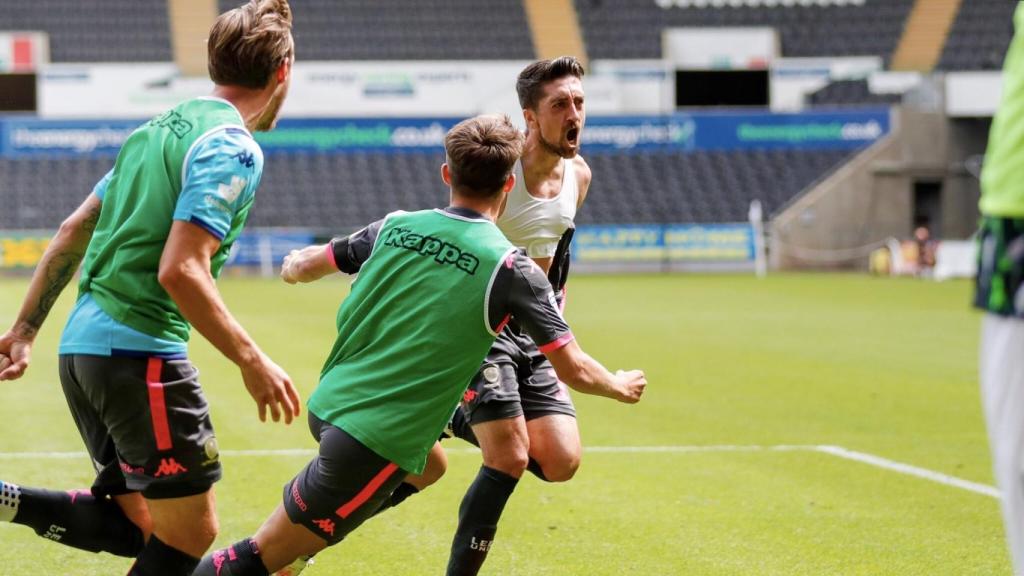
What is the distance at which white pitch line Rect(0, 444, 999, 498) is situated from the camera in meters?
8.29

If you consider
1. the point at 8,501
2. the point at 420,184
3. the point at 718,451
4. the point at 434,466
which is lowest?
the point at 420,184

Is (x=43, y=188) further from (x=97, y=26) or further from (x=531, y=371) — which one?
(x=531, y=371)

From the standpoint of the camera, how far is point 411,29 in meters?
42.5

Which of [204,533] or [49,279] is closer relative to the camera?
[204,533]

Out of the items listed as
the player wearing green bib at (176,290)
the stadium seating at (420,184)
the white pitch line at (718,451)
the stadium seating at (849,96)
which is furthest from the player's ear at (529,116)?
the stadium seating at (849,96)

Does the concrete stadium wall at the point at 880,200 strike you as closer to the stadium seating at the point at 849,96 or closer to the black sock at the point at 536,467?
the stadium seating at the point at 849,96

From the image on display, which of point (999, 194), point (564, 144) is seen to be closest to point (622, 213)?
point (564, 144)

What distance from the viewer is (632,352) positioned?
51.1ft

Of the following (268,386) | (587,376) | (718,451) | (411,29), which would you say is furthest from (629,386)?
(411,29)

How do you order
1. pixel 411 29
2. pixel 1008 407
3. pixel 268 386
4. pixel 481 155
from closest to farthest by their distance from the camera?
pixel 1008 407 → pixel 268 386 → pixel 481 155 → pixel 411 29

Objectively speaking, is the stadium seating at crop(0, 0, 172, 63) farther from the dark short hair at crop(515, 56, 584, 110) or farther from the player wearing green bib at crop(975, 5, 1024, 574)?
the player wearing green bib at crop(975, 5, 1024, 574)

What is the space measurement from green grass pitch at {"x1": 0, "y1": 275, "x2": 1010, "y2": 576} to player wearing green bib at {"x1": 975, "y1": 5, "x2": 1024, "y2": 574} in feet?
9.25

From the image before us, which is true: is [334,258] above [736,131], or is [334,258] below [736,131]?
above

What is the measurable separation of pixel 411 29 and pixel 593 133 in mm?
7435
